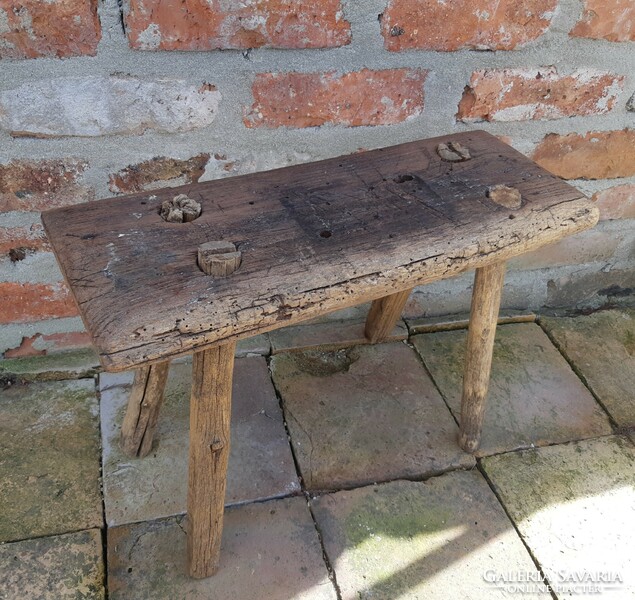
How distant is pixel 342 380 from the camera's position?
1536 millimetres

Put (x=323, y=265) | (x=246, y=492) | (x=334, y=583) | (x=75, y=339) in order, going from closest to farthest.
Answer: (x=323, y=265), (x=334, y=583), (x=246, y=492), (x=75, y=339)

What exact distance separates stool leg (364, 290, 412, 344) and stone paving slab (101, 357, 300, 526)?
279mm

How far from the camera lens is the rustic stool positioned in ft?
2.95

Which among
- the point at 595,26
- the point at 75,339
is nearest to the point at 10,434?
the point at 75,339

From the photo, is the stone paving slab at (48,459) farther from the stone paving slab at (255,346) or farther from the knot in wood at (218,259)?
the knot in wood at (218,259)

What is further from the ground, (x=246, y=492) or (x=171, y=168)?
(x=171, y=168)

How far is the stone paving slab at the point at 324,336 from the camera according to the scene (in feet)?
5.26

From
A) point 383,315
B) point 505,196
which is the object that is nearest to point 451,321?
point 383,315

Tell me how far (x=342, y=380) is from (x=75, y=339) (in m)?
0.62

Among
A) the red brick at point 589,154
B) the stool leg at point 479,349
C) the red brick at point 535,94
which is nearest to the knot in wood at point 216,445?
the stool leg at point 479,349

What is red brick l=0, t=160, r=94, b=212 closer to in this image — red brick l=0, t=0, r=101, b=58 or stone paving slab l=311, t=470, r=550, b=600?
red brick l=0, t=0, r=101, b=58

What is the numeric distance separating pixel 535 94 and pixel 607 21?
20 cm

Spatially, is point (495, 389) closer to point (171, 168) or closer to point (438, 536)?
point (438, 536)

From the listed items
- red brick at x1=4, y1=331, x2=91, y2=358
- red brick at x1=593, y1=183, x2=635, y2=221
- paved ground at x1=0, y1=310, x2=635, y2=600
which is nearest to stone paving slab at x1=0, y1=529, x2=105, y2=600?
paved ground at x1=0, y1=310, x2=635, y2=600
